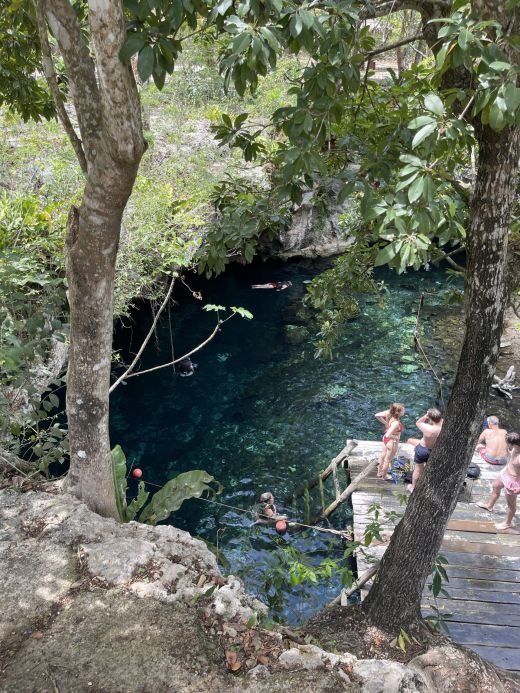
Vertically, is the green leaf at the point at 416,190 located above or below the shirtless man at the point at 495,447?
above

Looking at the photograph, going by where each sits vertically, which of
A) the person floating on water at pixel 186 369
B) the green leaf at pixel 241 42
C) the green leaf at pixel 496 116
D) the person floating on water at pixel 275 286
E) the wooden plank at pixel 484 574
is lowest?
the wooden plank at pixel 484 574

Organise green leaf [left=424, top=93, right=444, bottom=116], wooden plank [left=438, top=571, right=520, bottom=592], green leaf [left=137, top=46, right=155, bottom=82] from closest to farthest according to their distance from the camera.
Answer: green leaf [left=424, top=93, right=444, bottom=116], green leaf [left=137, top=46, right=155, bottom=82], wooden plank [left=438, top=571, right=520, bottom=592]

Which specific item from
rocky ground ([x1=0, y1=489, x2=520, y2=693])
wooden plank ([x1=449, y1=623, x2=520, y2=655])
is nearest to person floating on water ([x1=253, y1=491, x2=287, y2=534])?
wooden plank ([x1=449, y1=623, x2=520, y2=655])

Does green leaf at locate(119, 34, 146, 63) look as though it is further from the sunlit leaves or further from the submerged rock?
the submerged rock

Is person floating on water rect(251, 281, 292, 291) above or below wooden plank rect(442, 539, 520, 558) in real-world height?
above

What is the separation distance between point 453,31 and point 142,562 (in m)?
4.33

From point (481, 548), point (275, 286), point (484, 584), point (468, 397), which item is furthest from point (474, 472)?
point (275, 286)

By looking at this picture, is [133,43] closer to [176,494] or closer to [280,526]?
[176,494]

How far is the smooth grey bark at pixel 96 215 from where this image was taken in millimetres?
3418

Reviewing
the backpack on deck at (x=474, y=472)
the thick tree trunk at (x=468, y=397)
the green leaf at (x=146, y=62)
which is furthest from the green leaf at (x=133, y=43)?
the backpack on deck at (x=474, y=472)

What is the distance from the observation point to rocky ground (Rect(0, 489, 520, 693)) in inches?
139

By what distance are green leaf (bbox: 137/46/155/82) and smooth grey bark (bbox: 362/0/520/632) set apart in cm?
209

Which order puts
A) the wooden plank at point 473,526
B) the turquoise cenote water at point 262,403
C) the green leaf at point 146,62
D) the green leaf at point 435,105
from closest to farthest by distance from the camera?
the green leaf at point 435,105, the green leaf at point 146,62, the wooden plank at point 473,526, the turquoise cenote water at point 262,403

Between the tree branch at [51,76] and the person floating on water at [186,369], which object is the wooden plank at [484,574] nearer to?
the tree branch at [51,76]
